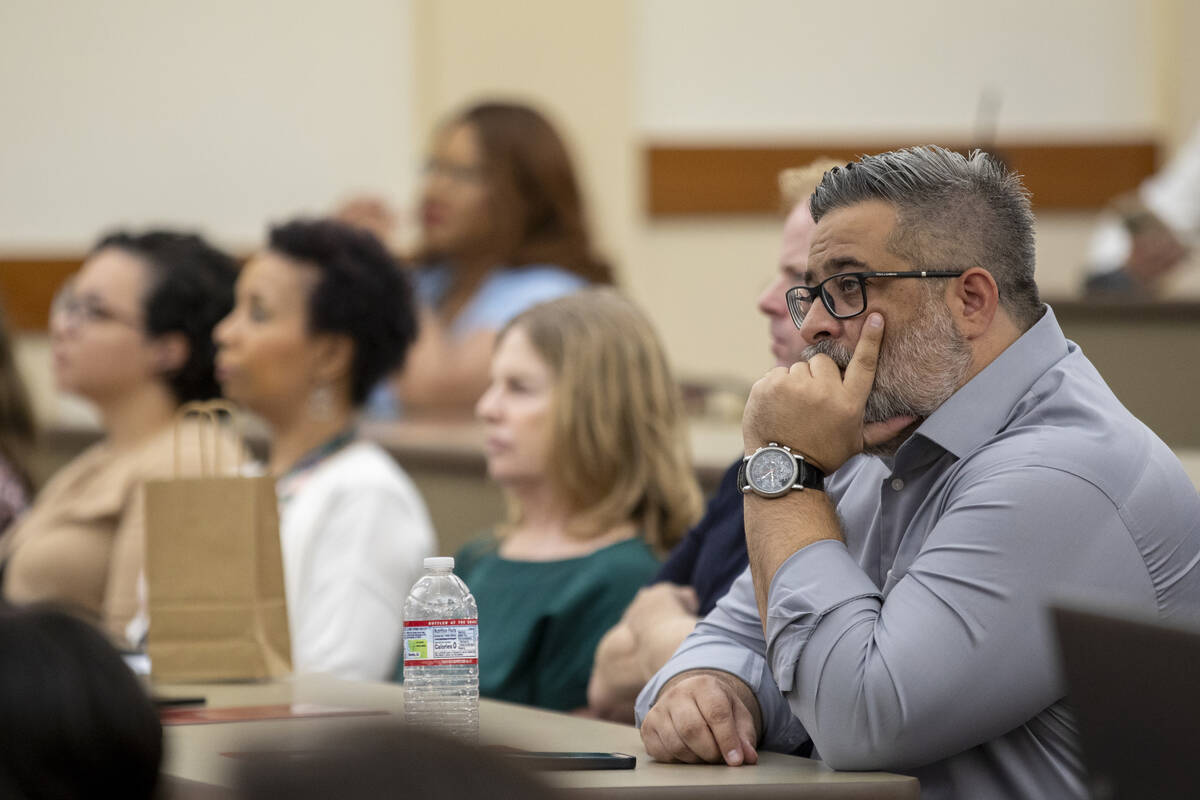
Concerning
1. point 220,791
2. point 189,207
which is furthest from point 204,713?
point 189,207

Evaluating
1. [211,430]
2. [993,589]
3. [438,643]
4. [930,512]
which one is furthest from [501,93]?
[993,589]

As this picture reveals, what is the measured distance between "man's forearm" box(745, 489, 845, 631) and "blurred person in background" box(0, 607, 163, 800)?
0.78m

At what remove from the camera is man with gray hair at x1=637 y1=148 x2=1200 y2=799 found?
61.7 inches

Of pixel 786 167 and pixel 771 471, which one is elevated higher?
pixel 786 167

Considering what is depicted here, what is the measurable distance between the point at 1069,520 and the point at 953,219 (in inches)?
13.4

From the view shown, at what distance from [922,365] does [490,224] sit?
9.77 feet

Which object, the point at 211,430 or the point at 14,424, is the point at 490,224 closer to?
the point at 211,430

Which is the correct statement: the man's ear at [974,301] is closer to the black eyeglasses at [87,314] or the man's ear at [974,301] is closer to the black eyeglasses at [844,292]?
the black eyeglasses at [844,292]

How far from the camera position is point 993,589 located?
1565mm

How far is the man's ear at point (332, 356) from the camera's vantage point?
11.1 feet

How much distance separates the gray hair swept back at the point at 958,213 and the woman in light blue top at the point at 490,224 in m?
2.78

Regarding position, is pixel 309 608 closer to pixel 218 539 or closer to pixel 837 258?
pixel 218 539

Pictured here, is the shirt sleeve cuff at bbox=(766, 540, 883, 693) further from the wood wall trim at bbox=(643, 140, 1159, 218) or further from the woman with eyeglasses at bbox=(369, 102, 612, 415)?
the wood wall trim at bbox=(643, 140, 1159, 218)

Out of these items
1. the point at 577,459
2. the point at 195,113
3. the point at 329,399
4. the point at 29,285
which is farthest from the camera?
the point at 195,113
